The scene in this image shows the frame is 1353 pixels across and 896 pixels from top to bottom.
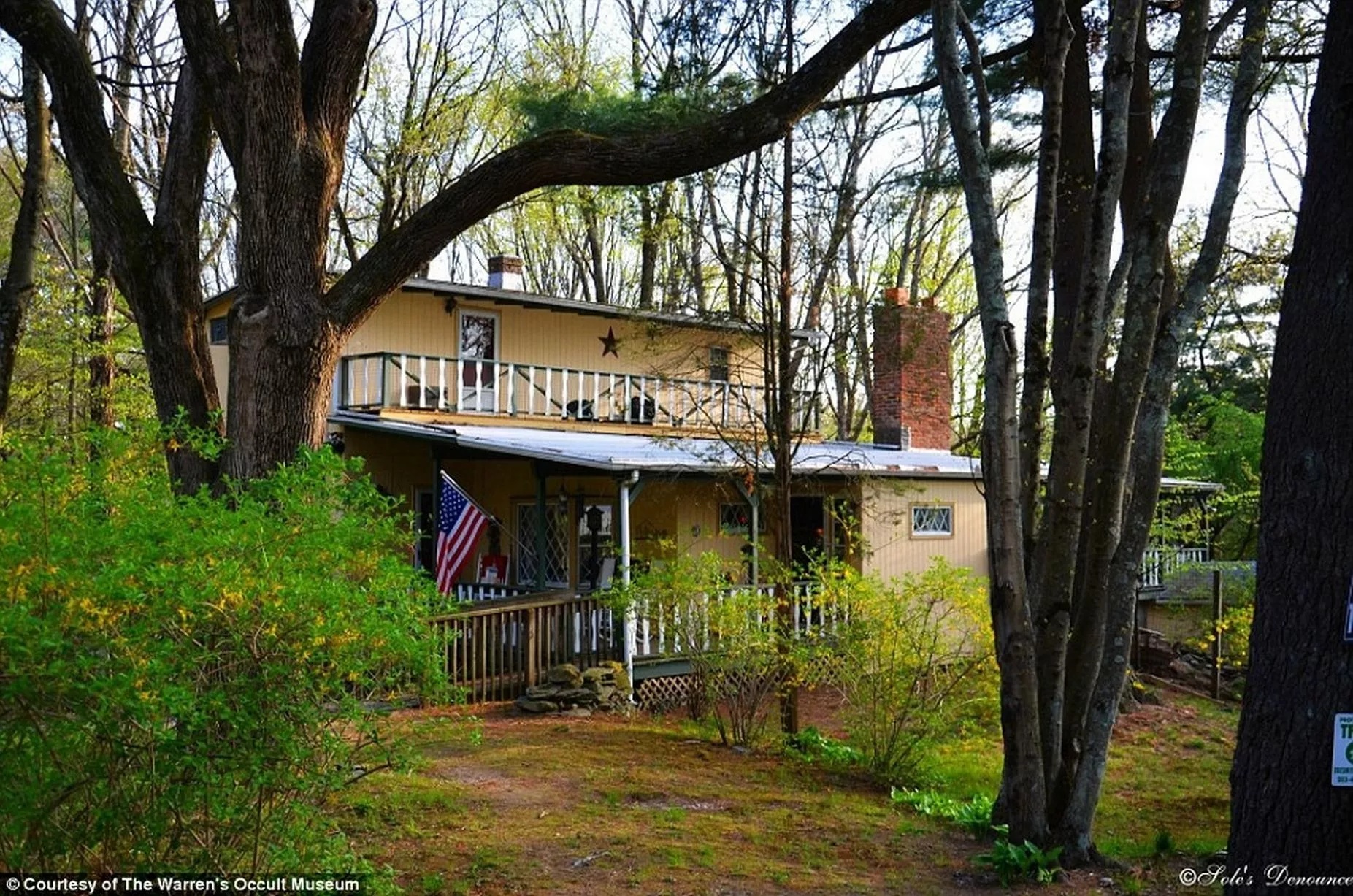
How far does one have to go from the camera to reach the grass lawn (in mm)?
6492

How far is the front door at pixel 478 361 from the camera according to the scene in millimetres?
21203

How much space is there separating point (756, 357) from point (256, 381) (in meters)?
16.7

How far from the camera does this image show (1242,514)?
92.8 feet

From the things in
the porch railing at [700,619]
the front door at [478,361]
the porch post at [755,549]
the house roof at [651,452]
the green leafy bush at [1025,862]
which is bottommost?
the green leafy bush at [1025,862]

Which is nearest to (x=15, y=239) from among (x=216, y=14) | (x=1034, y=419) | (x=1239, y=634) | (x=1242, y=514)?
(x=216, y=14)

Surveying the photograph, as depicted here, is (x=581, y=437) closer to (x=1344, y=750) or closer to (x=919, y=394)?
(x=919, y=394)

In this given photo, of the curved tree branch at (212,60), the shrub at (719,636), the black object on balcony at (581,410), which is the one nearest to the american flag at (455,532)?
the shrub at (719,636)

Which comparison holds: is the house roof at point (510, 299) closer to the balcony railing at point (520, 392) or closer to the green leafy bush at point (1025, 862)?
the balcony railing at point (520, 392)

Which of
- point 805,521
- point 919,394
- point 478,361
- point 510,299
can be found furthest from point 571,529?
point 919,394

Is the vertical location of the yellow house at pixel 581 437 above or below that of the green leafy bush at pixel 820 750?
above

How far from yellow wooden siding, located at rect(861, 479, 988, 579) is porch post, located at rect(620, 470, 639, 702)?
5.09 m

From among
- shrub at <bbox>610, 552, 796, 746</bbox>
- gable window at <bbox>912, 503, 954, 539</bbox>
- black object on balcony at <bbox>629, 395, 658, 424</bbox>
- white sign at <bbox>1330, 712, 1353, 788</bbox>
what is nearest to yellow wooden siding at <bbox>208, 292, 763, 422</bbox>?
black object on balcony at <bbox>629, 395, 658, 424</bbox>

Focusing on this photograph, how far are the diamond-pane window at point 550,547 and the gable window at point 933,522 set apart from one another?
19.5 feet

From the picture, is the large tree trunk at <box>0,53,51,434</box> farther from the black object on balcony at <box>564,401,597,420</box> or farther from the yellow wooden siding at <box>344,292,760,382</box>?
the black object on balcony at <box>564,401,597,420</box>
